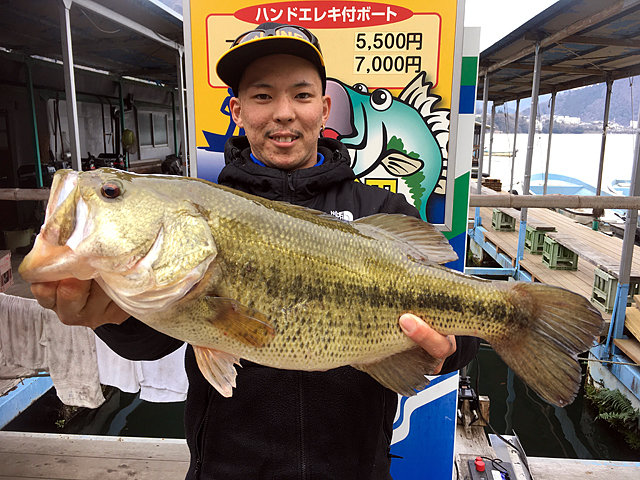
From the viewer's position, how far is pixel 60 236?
1252 mm

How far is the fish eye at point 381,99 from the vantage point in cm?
296

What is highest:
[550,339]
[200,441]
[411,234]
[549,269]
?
[411,234]

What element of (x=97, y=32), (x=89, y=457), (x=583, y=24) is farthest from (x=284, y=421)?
(x=97, y=32)

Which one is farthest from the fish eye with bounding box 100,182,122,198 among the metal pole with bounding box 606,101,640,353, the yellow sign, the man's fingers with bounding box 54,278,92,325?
the metal pole with bounding box 606,101,640,353

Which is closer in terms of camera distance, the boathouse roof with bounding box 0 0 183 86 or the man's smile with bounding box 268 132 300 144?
the man's smile with bounding box 268 132 300 144

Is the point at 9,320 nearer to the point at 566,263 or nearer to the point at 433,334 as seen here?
the point at 433,334

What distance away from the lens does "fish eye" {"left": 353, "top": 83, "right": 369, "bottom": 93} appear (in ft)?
9.68

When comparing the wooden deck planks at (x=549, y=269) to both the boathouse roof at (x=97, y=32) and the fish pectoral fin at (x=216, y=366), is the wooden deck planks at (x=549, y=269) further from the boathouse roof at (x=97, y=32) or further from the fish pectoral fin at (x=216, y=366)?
the boathouse roof at (x=97, y=32)

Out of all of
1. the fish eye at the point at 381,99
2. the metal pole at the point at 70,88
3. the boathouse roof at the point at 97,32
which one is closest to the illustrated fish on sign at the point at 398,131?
the fish eye at the point at 381,99

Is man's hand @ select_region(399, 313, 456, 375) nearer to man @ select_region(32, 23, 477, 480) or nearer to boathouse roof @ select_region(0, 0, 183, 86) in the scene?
man @ select_region(32, 23, 477, 480)

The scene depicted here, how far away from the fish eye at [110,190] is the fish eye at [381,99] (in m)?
2.01

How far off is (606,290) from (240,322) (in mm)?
7611

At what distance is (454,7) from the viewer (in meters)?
2.77

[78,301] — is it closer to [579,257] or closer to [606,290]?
[606,290]
